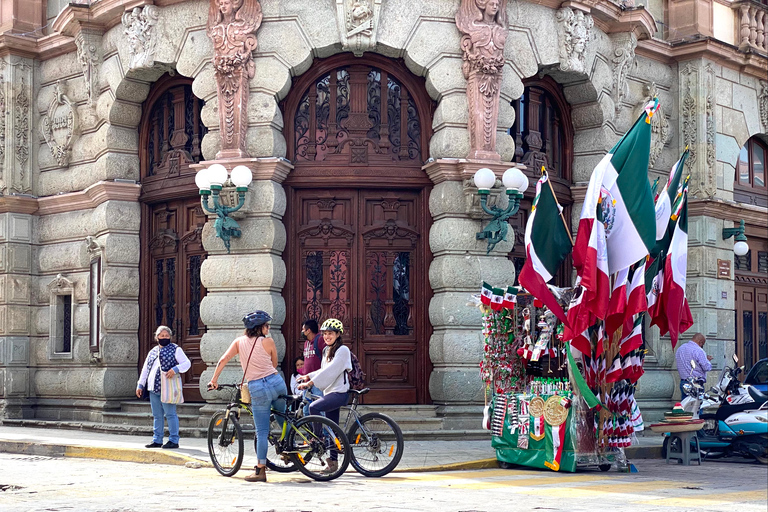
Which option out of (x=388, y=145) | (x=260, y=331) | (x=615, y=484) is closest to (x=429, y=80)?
(x=388, y=145)

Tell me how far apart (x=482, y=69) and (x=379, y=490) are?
26.3 feet

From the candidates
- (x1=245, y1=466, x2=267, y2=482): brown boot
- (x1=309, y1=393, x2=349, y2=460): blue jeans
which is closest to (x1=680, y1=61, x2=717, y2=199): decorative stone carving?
(x1=309, y1=393, x2=349, y2=460): blue jeans

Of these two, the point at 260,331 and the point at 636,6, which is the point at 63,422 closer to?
the point at 260,331

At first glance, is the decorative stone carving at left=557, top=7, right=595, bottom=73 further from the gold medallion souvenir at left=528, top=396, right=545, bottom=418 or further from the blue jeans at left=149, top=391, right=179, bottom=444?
the blue jeans at left=149, top=391, right=179, bottom=444

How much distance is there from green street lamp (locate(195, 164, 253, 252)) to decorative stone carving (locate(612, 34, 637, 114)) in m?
6.93

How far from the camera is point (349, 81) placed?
18.0 meters

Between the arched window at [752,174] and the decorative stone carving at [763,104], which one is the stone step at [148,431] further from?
the decorative stone carving at [763,104]

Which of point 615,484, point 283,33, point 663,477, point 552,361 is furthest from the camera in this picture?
point 283,33

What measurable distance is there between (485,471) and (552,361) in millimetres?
1626

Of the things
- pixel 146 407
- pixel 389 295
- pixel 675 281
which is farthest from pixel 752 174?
pixel 146 407

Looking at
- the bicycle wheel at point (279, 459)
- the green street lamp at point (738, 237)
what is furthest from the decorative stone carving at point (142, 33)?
the green street lamp at point (738, 237)

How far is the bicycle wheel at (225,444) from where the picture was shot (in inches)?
500

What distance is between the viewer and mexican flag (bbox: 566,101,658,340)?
13.2m

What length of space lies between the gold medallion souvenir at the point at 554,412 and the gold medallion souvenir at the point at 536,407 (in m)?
0.07
